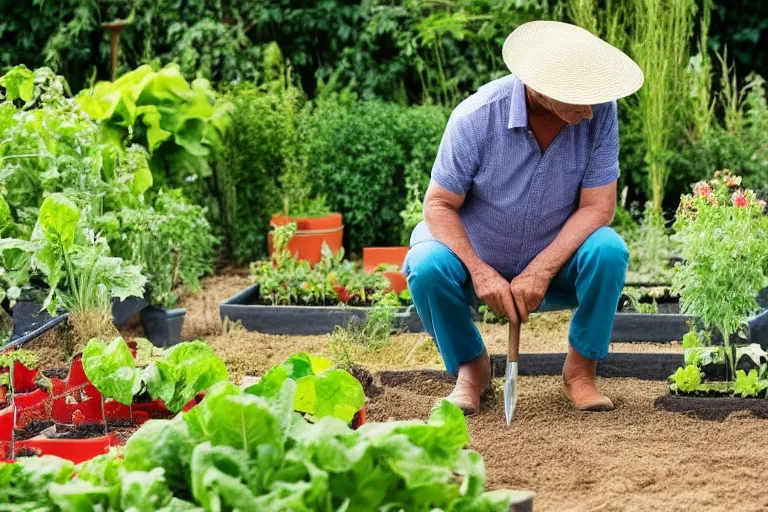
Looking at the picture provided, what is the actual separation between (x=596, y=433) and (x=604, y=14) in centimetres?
395

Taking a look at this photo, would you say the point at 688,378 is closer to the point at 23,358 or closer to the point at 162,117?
the point at 23,358

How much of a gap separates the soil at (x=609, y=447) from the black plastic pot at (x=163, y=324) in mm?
1322

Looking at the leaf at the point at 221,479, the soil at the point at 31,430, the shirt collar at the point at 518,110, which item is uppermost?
the shirt collar at the point at 518,110

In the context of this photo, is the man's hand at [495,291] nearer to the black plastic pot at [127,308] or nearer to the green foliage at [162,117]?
the black plastic pot at [127,308]

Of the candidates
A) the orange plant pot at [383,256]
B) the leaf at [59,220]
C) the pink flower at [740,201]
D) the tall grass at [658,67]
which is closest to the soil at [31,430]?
the leaf at [59,220]

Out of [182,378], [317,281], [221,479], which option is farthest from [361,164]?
[221,479]

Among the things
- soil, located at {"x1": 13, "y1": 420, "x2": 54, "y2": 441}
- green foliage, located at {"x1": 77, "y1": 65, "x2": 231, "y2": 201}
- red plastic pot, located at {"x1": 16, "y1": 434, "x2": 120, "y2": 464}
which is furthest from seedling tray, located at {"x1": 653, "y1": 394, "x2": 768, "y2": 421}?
green foliage, located at {"x1": 77, "y1": 65, "x2": 231, "y2": 201}

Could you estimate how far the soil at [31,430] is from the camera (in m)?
2.81

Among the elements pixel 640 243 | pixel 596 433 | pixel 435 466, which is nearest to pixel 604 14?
pixel 640 243

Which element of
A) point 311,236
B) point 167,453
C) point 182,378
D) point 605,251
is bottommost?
point 311,236

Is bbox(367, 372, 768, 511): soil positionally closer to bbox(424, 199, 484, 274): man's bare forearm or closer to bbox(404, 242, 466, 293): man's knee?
bbox(404, 242, 466, 293): man's knee

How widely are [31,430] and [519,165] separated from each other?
1.78 m

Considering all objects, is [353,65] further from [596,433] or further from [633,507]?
[633,507]

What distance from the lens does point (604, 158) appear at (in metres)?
3.53
